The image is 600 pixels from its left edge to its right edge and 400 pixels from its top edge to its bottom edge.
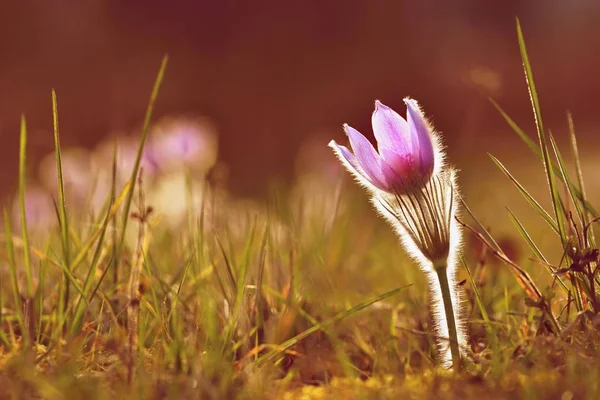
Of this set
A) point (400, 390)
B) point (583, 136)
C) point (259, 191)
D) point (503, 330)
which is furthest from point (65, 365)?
point (583, 136)

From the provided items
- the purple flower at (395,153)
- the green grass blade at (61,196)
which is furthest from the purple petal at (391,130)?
the green grass blade at (61,196)

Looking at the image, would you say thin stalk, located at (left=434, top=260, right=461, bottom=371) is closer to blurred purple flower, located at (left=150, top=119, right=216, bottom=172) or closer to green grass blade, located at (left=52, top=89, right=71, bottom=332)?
green grass blade, located at (left=52, top=89, right=71, bottom=332)

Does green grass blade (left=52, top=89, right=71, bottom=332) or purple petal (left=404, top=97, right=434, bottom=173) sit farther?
green grass blade (left=52, top=89, right=71, bottom=332)

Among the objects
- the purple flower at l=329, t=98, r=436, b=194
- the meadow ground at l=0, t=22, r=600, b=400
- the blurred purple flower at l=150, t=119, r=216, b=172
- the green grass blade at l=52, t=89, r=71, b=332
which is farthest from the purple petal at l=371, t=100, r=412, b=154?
the blurred purple flower at l=150, t=119, r=216, b=172

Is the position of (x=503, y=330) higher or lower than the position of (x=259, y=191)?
lower

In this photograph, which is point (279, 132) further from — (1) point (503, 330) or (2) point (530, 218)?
(1) point (503, 330)
